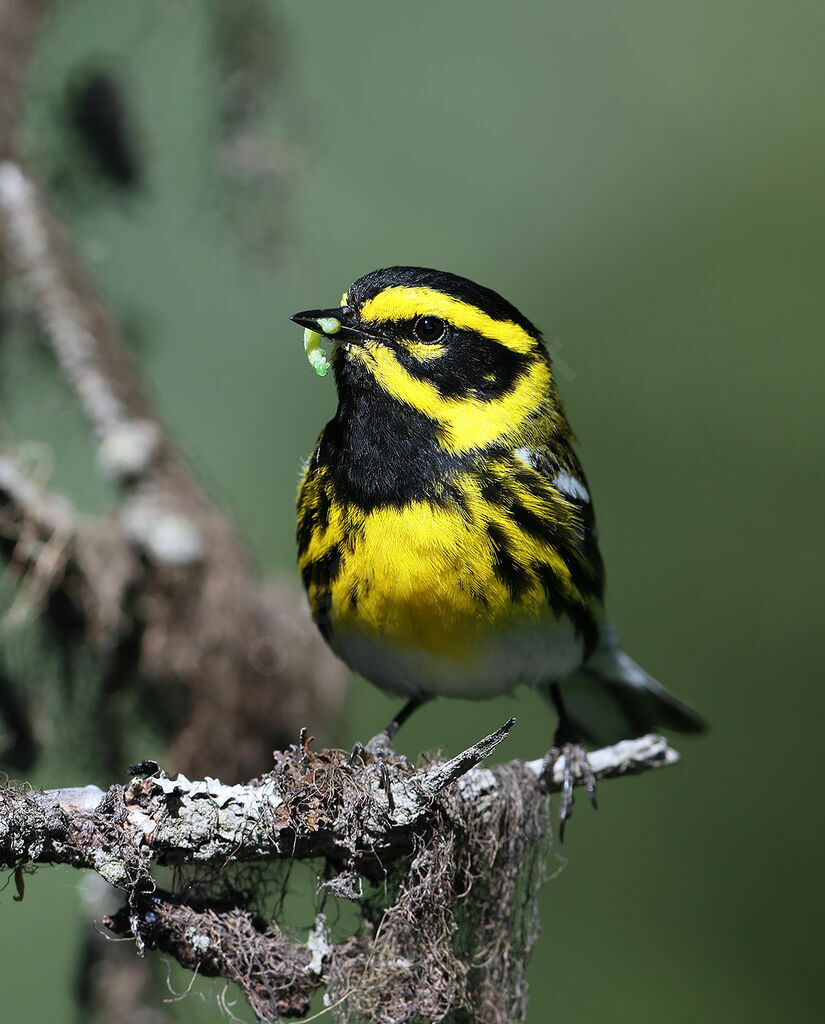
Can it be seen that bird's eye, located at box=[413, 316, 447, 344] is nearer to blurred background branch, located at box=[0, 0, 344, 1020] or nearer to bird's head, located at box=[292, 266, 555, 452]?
bird's head, located at box=[292, 266, 555, 452]

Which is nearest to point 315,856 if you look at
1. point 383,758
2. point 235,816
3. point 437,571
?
point 235,816

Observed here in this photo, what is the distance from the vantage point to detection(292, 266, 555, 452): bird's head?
293 cm

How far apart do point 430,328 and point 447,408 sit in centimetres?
22

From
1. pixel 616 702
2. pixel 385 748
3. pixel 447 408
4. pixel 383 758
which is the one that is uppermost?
pixel 447 408

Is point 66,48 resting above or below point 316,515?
above

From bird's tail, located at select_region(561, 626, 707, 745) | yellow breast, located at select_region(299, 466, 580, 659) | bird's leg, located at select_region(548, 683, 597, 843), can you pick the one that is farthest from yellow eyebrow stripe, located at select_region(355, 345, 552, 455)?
bird's tail, located at select_region(561, 626, 707, 745)

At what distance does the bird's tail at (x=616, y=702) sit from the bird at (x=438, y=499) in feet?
2.52

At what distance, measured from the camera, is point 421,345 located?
9.71 feet

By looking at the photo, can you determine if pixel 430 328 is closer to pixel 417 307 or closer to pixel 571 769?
pixel 417 307

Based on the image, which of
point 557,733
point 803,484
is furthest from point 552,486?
point 803,484

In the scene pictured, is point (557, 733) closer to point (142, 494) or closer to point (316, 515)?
point (316, 515)

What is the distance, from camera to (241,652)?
3775 mm

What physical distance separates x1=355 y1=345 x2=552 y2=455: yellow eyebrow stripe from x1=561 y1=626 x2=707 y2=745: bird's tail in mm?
1223

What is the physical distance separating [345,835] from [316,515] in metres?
1.12
